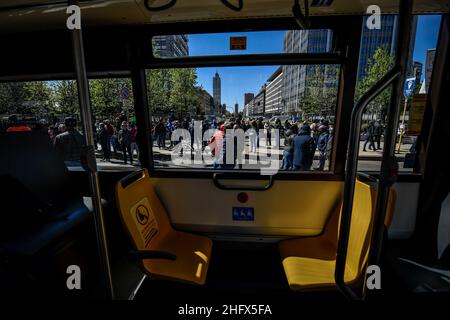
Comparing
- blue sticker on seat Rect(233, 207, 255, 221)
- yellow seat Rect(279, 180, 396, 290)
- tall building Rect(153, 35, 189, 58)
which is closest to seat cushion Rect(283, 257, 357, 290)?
yellow seat Rect(279, 180, 396, 290)

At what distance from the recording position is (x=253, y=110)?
2.78 m

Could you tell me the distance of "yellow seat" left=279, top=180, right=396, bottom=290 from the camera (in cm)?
156

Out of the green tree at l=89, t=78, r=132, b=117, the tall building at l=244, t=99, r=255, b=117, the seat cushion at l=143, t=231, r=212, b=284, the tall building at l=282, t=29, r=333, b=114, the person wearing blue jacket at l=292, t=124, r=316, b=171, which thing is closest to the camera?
the seat cushion at l=143, t=231, r=212, b=284

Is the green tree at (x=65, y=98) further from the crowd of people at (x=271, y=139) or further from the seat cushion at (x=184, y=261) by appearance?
the seat cushion at (x=184, y=261)

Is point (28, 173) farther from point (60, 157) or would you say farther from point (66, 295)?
point (66, 295)

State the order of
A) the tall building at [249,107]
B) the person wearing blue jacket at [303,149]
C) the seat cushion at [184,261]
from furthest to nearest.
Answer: the person wearing blue jacket at [303,149]
the tall building at [249,107]
the seat cushion at [184,261]

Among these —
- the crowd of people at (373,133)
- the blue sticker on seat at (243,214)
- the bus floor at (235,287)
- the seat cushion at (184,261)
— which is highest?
the crowd of people at (373,133)

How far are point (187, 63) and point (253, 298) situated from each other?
204 centimetres

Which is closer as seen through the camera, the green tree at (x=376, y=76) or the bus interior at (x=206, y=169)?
the green tree at (x=376, y=76)

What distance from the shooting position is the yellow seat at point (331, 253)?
156 centimetres

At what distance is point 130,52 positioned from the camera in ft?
7.23

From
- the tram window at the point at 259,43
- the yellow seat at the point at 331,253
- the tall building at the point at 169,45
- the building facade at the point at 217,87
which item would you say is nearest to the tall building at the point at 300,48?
the tram window at the point at 259,43

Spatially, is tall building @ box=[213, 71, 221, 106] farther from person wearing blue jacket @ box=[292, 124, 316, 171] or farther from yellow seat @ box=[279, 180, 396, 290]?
yellow seat @ box=[279, 180, 396, 290]

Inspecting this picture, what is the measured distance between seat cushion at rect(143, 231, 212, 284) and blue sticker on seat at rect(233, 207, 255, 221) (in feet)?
1.26
